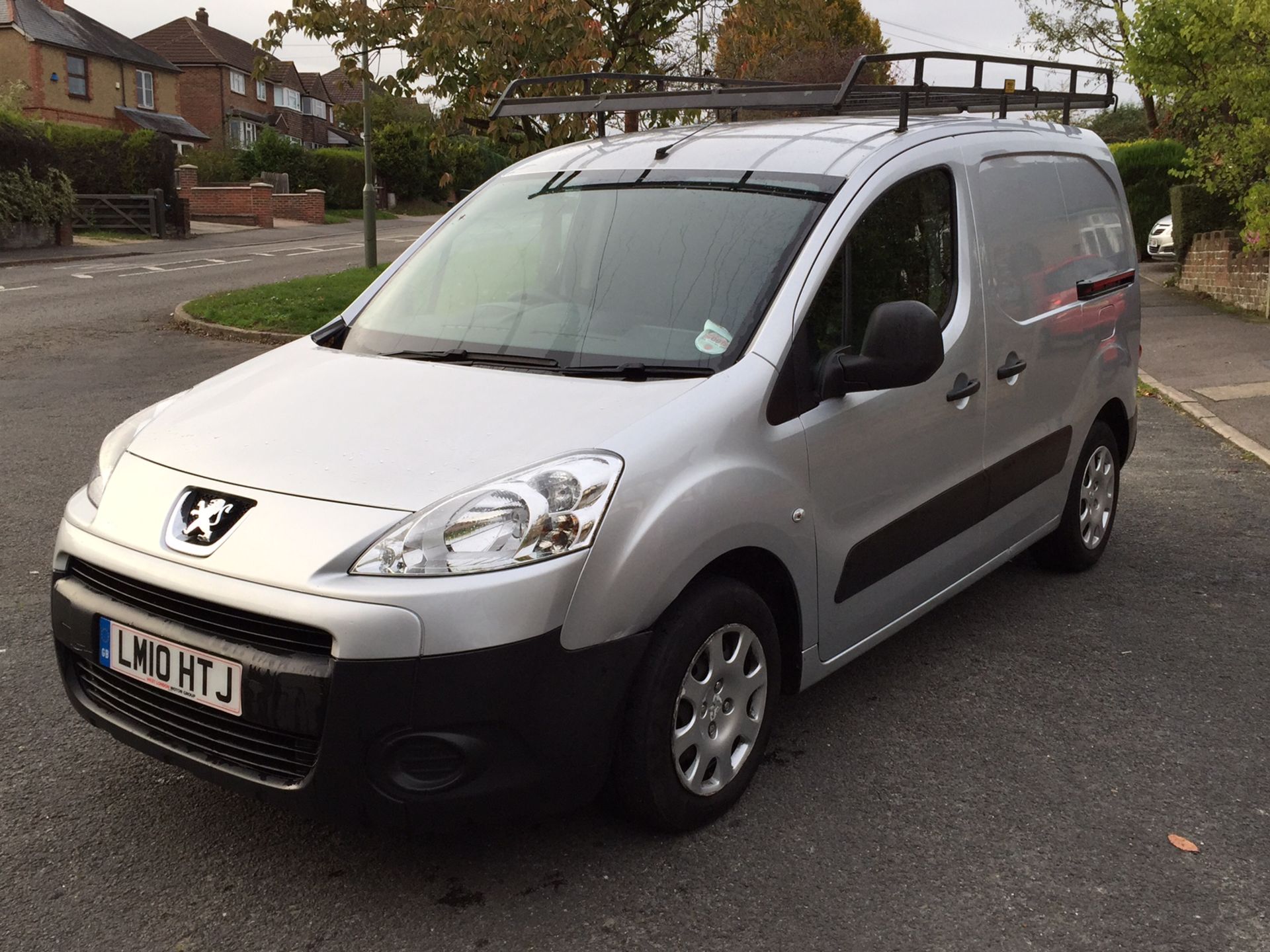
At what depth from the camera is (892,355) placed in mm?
3346

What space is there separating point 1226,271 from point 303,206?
31.4 m

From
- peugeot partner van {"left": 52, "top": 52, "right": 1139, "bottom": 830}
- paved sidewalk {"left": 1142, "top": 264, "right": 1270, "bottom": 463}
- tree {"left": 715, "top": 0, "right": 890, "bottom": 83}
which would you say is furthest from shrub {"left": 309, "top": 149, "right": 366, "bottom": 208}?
peugeot partner van {"left": 52, "top": 52, "right": 1139, "bottom": 830}

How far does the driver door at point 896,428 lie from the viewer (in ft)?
11.5

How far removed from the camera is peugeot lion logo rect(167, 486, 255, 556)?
111 inches

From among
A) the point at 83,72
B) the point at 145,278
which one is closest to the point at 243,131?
the point at 83,72

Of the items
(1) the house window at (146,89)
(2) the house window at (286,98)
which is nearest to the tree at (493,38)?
(1) the house window at (146,89)

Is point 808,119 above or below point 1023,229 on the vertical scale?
above

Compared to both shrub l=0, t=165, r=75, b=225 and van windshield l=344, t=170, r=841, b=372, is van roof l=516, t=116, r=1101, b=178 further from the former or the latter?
shrub l=0, t=165, r=75, b=225

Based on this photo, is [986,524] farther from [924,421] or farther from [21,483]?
[21,483]

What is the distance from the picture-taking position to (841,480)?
3.51 m

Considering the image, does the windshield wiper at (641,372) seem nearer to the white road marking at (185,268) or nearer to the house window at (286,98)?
the white road marking at (185,268)

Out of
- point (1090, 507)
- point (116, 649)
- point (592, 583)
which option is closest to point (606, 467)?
point (592, 583)

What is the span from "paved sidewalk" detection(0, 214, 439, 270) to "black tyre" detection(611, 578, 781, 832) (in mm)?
23362

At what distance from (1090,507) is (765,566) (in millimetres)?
2667
